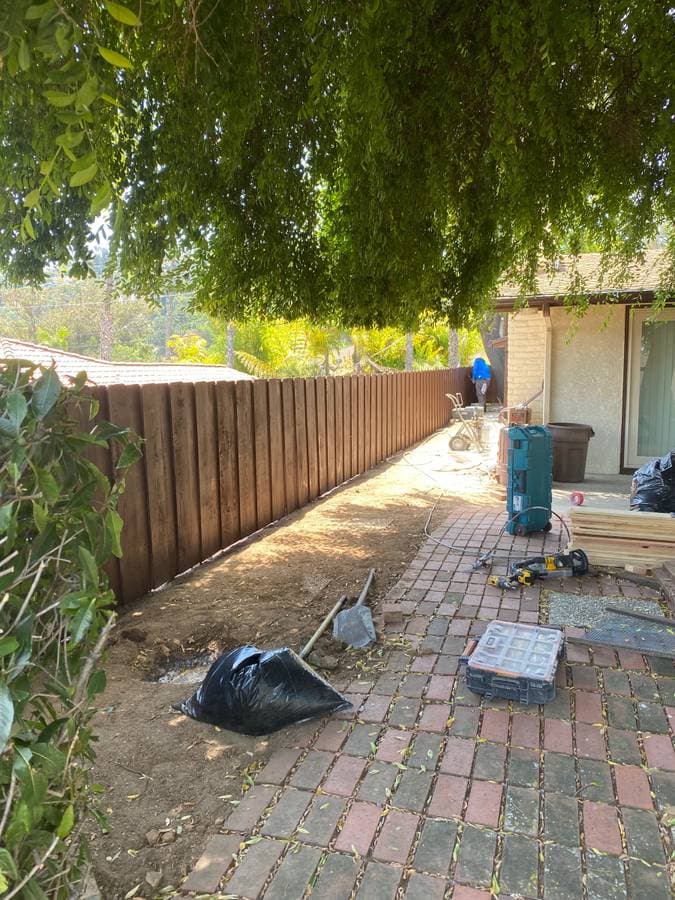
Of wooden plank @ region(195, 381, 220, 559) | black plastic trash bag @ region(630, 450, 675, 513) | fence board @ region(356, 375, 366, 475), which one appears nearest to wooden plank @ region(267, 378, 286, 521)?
wooden plank @ region(195, 381, 220, 559)

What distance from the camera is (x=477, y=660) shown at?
349 centimetres

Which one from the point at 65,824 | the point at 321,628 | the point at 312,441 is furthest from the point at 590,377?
the point at 65,824

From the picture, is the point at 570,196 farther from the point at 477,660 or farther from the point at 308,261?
the point at 477,660

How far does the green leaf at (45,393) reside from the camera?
5.48 ft

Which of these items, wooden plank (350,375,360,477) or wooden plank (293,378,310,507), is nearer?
wooden plank (293,378,310,507)

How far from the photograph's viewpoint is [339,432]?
10141mm

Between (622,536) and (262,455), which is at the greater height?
(262,455)

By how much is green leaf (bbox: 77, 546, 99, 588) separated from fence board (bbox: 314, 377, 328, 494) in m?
7.47

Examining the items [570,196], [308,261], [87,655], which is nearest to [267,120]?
[308,261]

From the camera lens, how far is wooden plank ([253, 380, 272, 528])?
721cm

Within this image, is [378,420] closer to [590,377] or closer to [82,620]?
[590,377]

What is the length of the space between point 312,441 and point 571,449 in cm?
399

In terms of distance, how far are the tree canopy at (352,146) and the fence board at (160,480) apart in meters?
1.21

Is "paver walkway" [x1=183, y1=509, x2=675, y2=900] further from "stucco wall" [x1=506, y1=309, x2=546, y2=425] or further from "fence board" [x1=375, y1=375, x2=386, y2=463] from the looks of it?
"fence board" [x1=375, y1=375, x2=386, y2=463]
